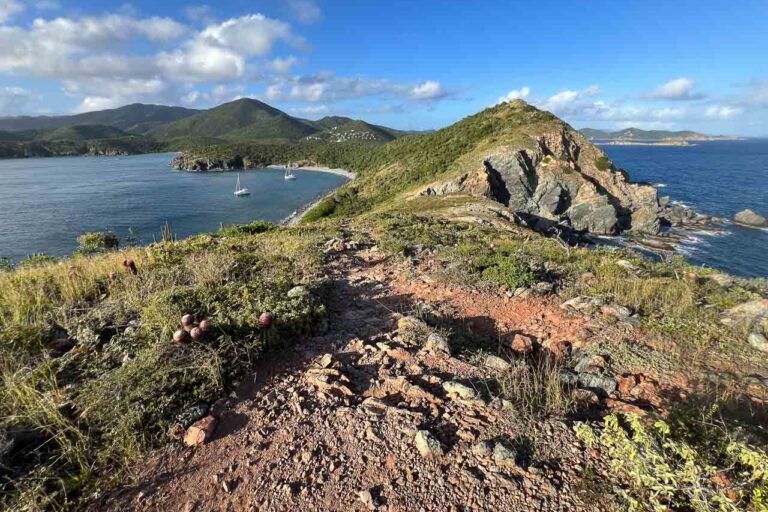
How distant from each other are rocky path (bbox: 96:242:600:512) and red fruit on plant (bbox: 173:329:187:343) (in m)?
0.88

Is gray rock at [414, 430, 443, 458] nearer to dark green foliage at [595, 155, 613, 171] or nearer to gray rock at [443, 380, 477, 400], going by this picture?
Result: gray rock at [443, 380, 477, 400]

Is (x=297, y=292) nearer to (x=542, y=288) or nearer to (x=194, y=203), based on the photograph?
(x=542, y=288)

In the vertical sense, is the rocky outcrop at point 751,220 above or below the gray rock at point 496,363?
below

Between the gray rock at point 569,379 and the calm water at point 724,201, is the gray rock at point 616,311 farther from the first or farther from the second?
the calm water at point 724,201

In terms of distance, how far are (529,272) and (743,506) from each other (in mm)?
5484

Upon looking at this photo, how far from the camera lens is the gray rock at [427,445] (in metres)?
3.45

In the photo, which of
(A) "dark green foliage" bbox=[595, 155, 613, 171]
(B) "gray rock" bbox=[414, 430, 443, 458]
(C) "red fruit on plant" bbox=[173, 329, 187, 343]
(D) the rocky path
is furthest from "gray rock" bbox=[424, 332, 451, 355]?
(A) "dark green foliage" bbox=[595, 155, 613, 171]

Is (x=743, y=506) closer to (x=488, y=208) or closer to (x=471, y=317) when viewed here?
(x=471, y=317)

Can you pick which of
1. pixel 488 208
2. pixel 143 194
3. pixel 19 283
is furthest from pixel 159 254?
pixel 143 194

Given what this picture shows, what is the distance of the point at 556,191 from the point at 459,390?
42.4 metres

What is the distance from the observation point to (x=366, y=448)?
3.53m

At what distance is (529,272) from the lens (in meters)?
8.02

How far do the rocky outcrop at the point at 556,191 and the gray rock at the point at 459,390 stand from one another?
115 ft

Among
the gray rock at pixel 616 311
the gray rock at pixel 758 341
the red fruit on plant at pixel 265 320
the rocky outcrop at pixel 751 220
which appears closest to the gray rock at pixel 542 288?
the gray rock at pixel 616 311
